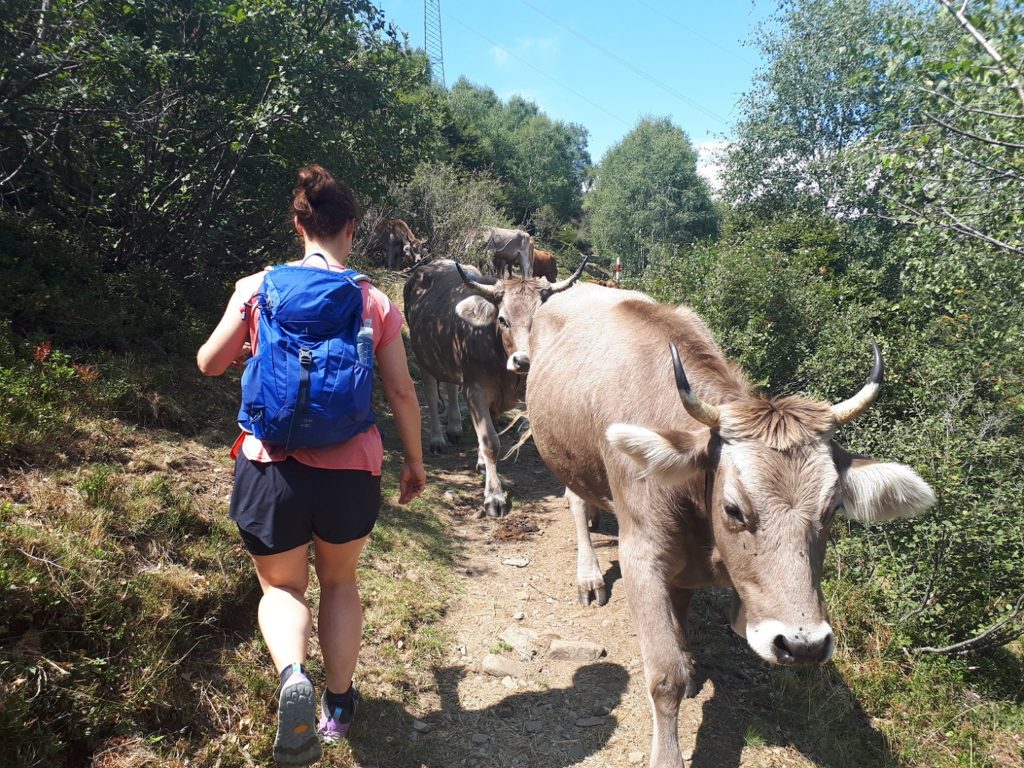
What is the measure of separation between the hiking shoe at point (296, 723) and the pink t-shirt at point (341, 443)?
78 cm

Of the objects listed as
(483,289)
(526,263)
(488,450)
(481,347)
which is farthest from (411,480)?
(526,263)

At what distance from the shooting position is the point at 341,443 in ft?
7.59

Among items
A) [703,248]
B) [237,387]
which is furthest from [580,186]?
[237,387]

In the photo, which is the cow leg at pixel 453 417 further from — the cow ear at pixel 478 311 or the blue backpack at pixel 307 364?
the blue backpack at pixel 307 364

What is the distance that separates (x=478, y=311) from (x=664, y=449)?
4516 mm

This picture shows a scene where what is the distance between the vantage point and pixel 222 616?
10.1ft

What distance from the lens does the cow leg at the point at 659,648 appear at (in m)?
2.83

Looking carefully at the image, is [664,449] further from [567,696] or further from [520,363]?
[520,363]

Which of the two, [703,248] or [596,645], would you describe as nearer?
[596,645]

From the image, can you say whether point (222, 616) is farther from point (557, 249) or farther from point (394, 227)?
point (557, 249)

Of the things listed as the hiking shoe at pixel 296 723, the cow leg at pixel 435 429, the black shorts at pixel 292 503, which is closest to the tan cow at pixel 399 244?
the cow leg at pixel 435 429

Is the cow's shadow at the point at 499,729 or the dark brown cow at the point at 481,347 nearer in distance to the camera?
the cow's shadow at the point at 499,729

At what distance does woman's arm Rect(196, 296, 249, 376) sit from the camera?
2.34 m

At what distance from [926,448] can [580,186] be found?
147 feet
